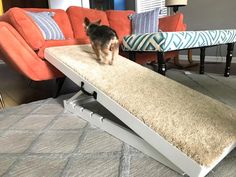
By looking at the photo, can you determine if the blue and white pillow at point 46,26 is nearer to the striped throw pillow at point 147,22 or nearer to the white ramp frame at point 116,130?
the white ramp frame at point 116,130

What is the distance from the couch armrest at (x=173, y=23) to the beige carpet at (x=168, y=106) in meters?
1.54

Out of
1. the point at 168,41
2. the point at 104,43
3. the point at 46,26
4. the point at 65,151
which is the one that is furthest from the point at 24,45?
the point at 168,41

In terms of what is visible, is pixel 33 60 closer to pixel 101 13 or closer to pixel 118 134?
pixel 118 134

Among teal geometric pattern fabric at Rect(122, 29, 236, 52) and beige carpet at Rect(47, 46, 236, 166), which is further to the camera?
teal geometric pattern fabric at Rect(122, 29, 236, 52)

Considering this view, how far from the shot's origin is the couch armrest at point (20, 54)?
1.79 meters

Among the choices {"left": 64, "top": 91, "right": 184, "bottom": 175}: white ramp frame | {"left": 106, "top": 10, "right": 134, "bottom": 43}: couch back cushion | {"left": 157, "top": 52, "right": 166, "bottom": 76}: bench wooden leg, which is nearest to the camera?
{"left": 64, "top": 91, "right": 184, "bottom": 175}: white ramp frame

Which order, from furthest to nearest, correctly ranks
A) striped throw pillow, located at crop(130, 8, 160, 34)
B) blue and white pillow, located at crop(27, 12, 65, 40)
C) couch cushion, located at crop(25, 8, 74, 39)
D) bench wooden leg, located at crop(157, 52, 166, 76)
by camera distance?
striped throw pillow, located at crop(130, 8, 160, 34) < couch cushion, located at crop(25, 8, 74, 39) < blue and white pillow, located at crop(27, 12, 65, 40) < bench wooden leg, located at crop(157, 52, 166, 76)

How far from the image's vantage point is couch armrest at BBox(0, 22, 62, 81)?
5.86 feet

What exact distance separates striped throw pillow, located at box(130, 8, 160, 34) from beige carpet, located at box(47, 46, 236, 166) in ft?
5.12

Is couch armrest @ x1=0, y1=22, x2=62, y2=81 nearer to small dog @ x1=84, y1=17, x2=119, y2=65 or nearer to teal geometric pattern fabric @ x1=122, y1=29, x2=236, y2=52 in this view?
small dog @ x1=84, y1=17, x2=119, y2=65

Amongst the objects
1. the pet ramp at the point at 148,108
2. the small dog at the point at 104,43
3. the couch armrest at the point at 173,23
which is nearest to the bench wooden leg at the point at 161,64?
the pet ramp at the point at 148,108

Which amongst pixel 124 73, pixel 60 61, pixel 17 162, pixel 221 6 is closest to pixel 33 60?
pixel 60 61

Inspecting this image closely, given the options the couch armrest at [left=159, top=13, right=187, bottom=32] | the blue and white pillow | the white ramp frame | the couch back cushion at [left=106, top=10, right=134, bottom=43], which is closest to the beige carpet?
the white ramp frame

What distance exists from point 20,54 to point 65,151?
40.4 inches
